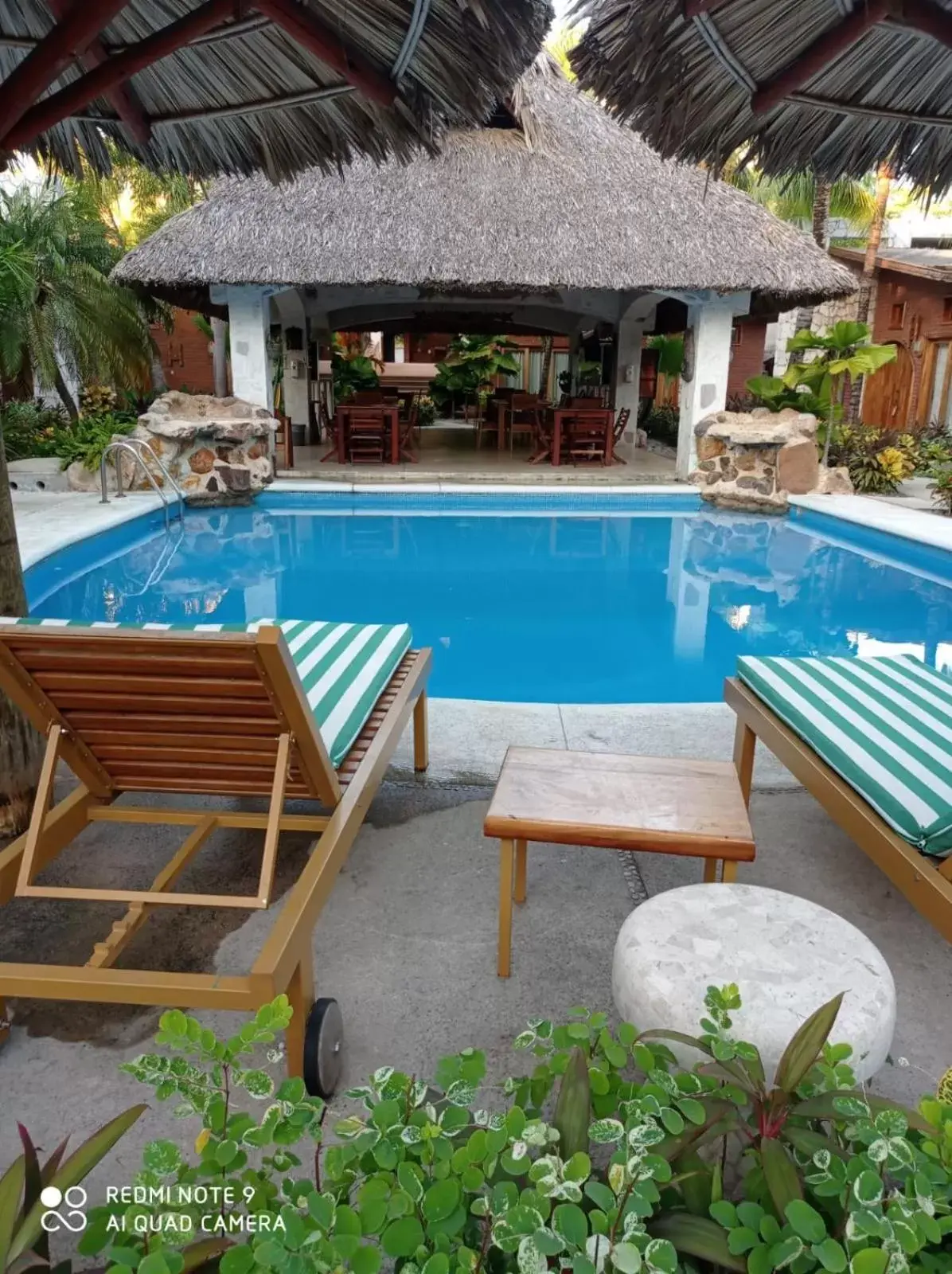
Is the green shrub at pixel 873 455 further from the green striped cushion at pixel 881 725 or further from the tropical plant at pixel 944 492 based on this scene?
the green striped cushion at pixel 881 725

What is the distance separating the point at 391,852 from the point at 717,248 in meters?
10.7

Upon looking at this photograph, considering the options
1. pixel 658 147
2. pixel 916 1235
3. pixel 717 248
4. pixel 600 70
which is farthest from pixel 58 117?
pixel 717 248

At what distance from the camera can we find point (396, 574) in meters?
7.54

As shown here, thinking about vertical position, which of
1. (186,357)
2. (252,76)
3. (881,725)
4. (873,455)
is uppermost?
(252,76)

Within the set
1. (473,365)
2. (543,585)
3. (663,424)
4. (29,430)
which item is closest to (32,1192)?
(543,585)

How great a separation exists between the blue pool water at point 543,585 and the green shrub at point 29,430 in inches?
184

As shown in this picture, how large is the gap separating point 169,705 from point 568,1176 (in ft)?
4.19

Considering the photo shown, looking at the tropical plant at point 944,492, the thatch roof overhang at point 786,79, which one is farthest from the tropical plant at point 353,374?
the thatch roof overhang at point 786,79

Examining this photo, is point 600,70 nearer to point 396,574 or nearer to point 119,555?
point 396,574

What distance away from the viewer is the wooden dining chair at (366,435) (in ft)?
38.3

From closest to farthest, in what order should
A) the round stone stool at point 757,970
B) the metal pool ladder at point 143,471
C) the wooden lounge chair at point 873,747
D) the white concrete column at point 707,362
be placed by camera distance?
the round stone stool at point 757,970 < the wooden lounge chair at point 873,747 < the metal pool ladder at point 143,471 < the white concrete column at point 707,362

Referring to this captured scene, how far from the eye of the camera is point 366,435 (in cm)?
1181

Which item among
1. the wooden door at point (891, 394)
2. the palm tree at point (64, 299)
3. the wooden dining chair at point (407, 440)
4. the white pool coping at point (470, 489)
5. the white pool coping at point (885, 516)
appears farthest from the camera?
the wooden door at point (891, 394)

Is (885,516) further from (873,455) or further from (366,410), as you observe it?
(366,410)
